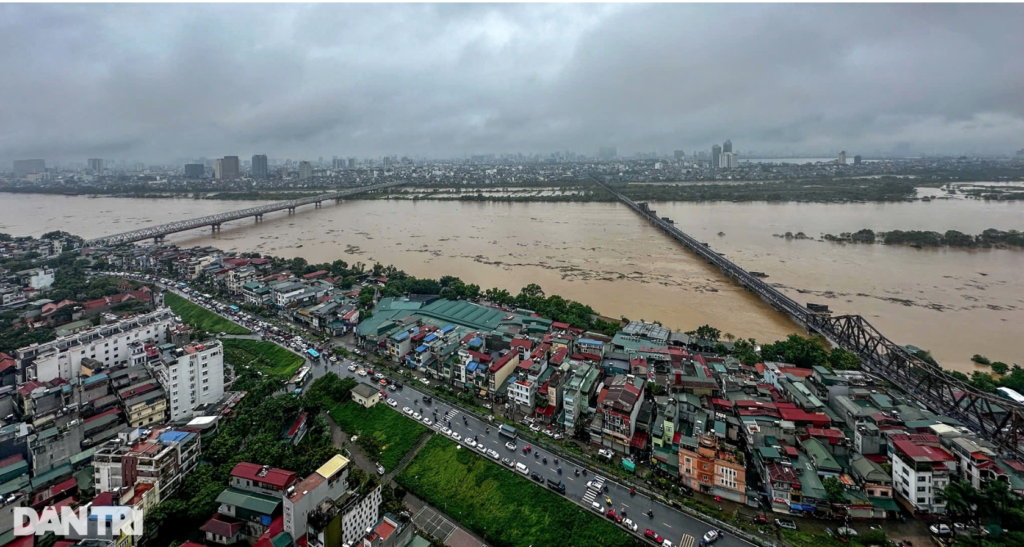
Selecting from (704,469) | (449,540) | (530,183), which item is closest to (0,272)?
(449,540)

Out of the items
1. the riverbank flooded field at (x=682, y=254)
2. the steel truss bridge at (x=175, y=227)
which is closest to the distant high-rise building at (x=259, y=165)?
the riverbank flooded field at (x=682, y=254)

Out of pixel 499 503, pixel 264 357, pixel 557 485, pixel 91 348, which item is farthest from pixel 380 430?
pixel 91 348

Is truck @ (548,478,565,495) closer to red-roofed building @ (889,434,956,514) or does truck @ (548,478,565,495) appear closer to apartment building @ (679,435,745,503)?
apartment building @ (679,435,745,503)

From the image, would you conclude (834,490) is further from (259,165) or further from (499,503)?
(259,165)

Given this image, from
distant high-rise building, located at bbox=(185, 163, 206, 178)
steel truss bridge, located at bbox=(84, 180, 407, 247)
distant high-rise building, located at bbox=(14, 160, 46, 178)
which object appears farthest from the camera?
distant high-rise building, located at bbox=(14, 160, 46, 178)

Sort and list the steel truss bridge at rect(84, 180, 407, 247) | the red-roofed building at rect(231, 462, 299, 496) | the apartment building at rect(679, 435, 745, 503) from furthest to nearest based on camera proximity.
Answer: the steel truss bridge at rect(84, 180, 407, 247), the apartment building at rect(679, 435, 745, 503), the red-roofed building at rect(231, 462, 299, 496)

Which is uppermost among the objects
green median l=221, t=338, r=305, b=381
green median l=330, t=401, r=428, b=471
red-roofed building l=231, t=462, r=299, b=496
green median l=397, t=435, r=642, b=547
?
green median l=221, t=338, r=305, b=381

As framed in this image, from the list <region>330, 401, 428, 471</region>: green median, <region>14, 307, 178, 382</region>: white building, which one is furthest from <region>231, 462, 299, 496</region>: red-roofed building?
<region>14, 307, 178, 382</region>: white building
